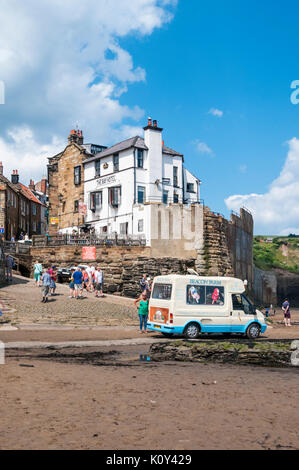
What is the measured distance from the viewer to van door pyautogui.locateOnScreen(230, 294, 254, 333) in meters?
18.5

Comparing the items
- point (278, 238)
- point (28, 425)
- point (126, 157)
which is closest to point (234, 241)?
point (126, 157)

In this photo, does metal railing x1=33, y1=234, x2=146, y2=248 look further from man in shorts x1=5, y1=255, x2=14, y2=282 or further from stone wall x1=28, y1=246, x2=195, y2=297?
man in shorts x1=5, y1=255, x2=14, y2=282

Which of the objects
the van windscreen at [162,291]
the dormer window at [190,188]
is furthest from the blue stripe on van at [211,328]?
the dormer window at [190,188]

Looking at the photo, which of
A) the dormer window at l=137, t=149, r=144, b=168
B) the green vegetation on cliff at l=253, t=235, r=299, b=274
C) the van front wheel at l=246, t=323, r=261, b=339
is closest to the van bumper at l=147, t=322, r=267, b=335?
the van front wheel at l=246, t=323, r=261, b=339

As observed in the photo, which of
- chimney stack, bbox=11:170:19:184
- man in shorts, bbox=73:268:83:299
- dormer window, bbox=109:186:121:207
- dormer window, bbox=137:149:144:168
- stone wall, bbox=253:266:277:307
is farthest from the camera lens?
chimney stack, bbox=11:170:19:184

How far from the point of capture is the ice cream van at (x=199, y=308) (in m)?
17.5

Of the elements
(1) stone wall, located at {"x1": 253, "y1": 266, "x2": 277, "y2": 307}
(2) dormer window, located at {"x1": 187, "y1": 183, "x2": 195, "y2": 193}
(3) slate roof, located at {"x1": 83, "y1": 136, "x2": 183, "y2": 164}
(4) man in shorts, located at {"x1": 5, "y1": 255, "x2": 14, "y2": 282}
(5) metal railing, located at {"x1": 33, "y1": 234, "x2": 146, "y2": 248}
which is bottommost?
(1) stone wall, located at {"x1": 253, "y1": 266, "x2": 277, "y2": 307}

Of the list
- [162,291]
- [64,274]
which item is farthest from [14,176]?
[162,291]

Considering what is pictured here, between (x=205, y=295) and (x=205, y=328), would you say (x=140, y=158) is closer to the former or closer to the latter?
(x=205, y=295)

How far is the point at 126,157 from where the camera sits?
45.1 metres

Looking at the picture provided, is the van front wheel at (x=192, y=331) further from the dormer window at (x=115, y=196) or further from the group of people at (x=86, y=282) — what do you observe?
the dormer window at (x=115, y=196)
